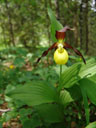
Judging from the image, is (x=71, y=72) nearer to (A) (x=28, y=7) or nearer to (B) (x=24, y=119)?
(B) (x=24, y=119)

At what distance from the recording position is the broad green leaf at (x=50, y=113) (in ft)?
4.61

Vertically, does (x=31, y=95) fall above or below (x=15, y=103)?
above

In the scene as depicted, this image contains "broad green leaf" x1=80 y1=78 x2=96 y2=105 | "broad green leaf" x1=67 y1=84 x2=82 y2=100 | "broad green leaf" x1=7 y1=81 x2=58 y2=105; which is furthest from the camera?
"broad green leaf" x1=67 y1=84 x2=82 y2=100

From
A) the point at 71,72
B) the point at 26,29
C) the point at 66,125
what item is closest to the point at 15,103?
the point at 66,125

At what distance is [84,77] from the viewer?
1.23 metres

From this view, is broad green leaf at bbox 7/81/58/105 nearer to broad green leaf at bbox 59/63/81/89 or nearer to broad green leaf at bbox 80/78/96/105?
broad green leaf at bbox 59/63/81/89

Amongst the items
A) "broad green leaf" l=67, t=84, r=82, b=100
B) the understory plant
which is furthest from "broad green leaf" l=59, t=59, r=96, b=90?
"broad green leaf" l=67, t=84, r=82, b=100

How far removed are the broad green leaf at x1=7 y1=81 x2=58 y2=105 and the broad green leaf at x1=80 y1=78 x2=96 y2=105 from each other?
0.33 meters

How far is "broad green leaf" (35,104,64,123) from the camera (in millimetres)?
1405

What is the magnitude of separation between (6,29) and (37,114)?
→ 10.6 m

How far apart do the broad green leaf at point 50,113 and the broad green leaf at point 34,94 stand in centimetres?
16

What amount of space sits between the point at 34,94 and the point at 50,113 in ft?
1.09

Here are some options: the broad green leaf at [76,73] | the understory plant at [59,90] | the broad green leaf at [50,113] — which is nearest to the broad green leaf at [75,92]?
the understory plant at [59,90]

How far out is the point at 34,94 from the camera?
129 centimetres
